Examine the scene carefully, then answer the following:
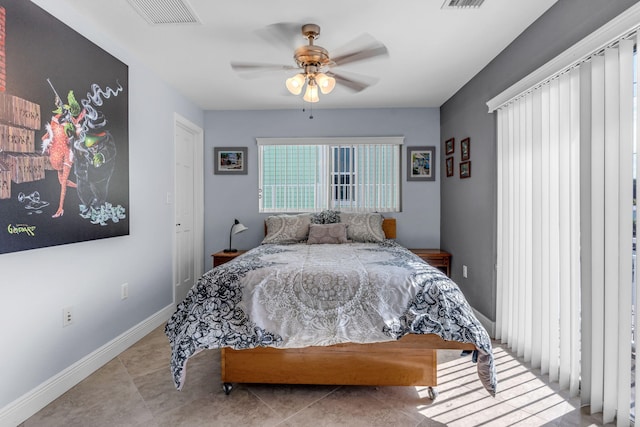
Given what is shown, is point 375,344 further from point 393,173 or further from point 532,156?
point 393,173

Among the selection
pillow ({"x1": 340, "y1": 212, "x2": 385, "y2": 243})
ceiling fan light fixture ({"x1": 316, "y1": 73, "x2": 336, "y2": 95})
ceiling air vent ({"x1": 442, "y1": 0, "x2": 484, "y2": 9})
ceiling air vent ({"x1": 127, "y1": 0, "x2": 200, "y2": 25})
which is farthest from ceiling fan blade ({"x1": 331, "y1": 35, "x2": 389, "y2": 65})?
pillow ({"x1": 340, "y1": 212, "x2": 385, "y2": 243})

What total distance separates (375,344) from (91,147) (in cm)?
229

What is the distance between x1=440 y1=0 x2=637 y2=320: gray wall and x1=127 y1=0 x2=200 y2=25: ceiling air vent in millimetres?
2306

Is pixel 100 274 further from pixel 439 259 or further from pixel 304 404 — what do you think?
pixel 439 259

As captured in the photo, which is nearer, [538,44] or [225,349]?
[225,349]

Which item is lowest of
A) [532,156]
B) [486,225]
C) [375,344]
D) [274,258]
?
[375,344]

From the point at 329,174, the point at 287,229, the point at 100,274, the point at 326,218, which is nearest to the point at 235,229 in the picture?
the point at 287,229

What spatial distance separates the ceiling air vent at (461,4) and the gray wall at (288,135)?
7.27 feet

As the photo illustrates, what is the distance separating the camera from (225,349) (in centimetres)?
206

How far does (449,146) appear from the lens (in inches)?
157

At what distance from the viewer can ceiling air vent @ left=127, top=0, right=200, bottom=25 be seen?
2070 mm

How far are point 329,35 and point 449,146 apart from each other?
7.09 ft

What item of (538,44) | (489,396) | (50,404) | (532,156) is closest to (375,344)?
(489,396)

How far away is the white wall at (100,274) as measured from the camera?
6.06ft
